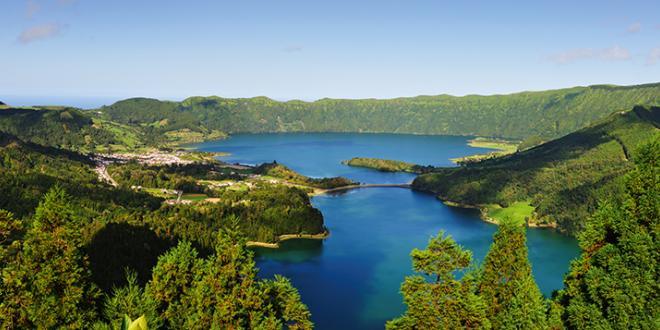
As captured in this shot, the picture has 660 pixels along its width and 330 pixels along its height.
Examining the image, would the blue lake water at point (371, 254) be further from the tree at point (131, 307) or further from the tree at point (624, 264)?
the tree at point (131, 307)

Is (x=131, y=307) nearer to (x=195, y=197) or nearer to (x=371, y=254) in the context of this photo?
(x=371, y=254)

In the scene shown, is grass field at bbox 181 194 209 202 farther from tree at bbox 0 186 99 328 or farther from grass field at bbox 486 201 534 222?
tree at bbox 0 186 99 328

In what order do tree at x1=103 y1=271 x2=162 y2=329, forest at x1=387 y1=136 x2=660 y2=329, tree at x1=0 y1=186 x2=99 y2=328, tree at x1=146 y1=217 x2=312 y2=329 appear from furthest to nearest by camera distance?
forest at x1=387 y1=136 x2=660 y2=329 → tree at x1=146 y1=217 x2=312 y2=329 → tree at x1=103 y1=271 x2=162 y2=329 → tree at x1=0 y1=186 x2=99 y2=328

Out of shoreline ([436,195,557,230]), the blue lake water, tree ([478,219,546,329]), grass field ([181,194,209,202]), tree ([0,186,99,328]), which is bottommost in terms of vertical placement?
shoreline ([436,195,557,230])

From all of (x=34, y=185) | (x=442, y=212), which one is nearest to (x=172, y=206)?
(x=34, y=185)

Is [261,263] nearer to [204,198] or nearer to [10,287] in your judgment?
Result: [204,198]

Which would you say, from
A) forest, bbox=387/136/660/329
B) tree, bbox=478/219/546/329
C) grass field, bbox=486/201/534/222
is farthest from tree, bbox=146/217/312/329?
grass field, bbox=486/201/534/222
